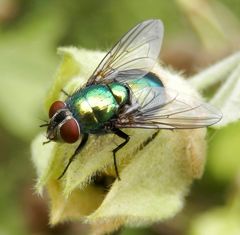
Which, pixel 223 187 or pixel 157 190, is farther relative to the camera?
pixel 223 187

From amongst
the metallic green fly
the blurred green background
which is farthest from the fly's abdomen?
the blurred green background

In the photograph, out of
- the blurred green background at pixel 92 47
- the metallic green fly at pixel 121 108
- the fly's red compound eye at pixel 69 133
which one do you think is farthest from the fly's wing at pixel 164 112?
the blurred green background at pixel 92 47

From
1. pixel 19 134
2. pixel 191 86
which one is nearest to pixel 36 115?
pixel 19 134

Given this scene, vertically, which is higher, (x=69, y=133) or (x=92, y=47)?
(x=69, y=133)

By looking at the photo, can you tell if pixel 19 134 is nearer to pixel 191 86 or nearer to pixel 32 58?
pixel 32 58

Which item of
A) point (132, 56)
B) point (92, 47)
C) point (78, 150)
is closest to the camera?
point (78, 150)

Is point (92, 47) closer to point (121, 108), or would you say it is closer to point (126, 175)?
point (121, 108)

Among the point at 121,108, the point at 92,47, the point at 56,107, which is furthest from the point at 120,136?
the point at 92,47
